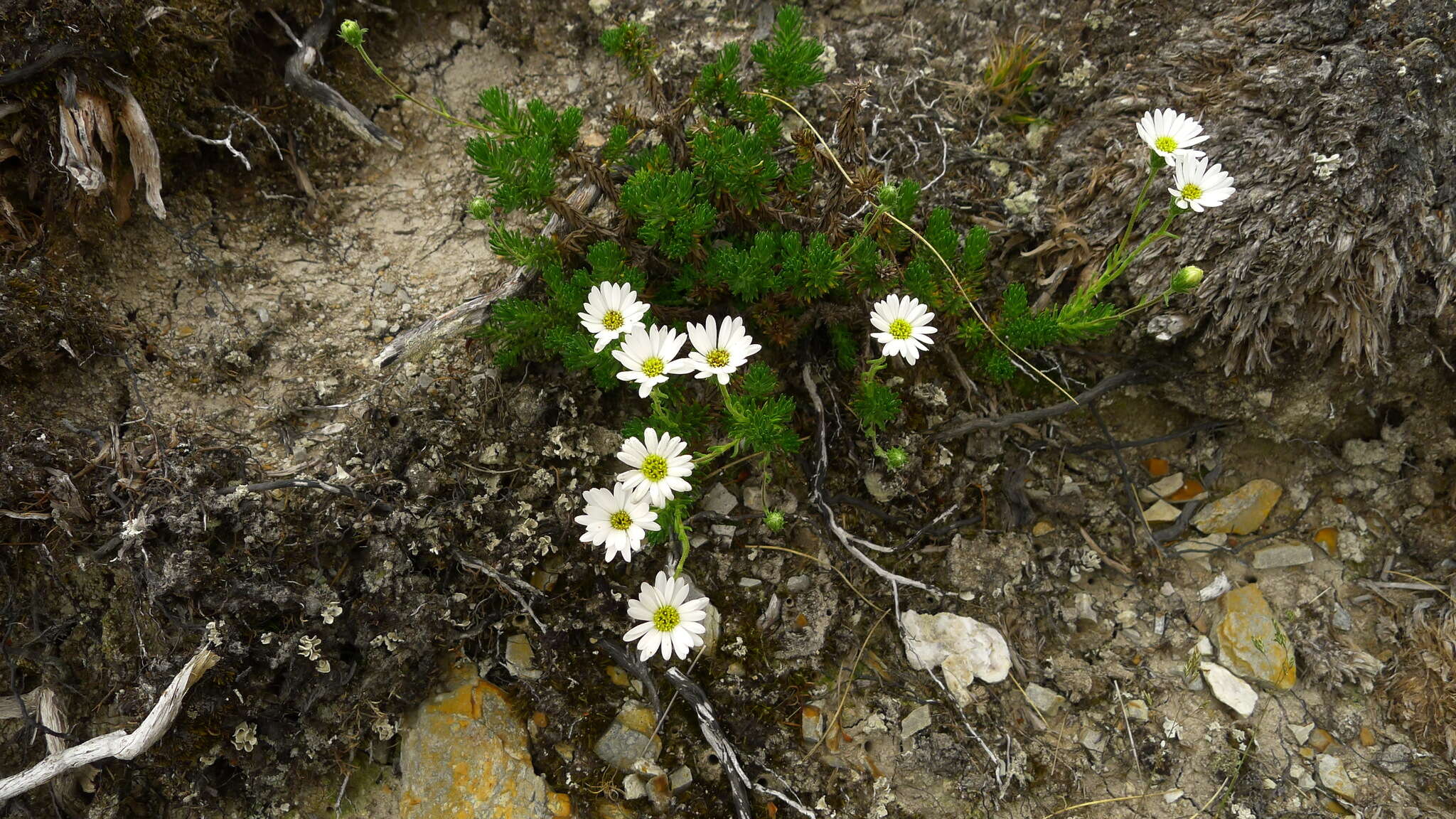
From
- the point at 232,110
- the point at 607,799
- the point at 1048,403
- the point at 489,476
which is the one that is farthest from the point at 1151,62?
the point at 232,110

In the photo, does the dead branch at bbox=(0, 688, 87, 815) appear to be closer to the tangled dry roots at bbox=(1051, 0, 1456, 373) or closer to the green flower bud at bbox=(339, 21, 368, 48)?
the green flower bud at bbox=(339, 21, 368, 48)

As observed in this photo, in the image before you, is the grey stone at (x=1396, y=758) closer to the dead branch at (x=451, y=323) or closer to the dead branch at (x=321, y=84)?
the dead branch at (x=451, y=323)

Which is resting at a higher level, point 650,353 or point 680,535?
point 650,353

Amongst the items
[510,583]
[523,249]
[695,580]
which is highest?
[523,249]

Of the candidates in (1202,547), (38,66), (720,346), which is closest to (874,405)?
(720,346)

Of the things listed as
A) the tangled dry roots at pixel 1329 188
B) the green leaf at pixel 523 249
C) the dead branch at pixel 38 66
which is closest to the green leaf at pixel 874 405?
the tangled dry roots at pixel 1329 188

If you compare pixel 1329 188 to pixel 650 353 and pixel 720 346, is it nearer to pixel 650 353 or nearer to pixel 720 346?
pixel 720 346
